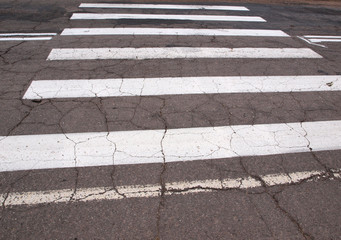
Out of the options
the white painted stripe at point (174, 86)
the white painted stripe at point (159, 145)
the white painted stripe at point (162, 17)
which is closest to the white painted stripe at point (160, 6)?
the white painted stripe at point (162, 17)

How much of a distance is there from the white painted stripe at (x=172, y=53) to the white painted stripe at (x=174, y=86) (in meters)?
1.04

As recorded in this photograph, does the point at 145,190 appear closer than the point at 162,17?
Yes

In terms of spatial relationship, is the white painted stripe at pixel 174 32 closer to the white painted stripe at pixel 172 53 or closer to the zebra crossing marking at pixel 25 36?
the zebra crossing marking at pixel 25 36

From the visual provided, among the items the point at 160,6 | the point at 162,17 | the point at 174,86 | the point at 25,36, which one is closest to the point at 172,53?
the point at 174,86

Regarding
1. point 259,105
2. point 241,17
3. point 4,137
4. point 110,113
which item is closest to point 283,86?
point 259,105

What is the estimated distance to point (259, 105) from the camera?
460cm

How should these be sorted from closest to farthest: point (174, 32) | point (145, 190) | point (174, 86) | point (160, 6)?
point (145, 190) < point (174, 86) < point (174, 32) < point (160, 6)

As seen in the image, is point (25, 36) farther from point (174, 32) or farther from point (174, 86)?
point (174, 86)

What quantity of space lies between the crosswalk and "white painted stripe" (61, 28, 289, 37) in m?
0.03

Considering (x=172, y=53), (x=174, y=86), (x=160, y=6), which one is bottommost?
(x=174, y=86)

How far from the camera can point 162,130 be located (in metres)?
3.91

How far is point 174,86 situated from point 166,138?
1.52m

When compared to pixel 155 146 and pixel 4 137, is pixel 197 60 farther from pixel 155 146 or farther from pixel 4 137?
pixel 4 137

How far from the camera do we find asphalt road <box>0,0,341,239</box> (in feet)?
9.11
